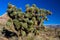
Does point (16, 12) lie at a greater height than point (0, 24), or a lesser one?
lesser

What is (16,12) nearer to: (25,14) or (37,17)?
(25,14)

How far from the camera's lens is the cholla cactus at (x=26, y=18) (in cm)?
3136

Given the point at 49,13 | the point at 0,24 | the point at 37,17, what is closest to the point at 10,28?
the point at 37,17

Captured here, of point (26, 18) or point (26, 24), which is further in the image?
point (26, 18)

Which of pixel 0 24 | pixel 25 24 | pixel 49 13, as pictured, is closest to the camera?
pixel 25 24

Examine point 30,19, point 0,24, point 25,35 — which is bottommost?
point 25,35

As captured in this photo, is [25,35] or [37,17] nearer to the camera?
[25,35]

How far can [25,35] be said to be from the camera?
32.2 meters

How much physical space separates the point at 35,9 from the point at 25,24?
4.15 meters

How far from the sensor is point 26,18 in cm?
3234

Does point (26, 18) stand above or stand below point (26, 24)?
above

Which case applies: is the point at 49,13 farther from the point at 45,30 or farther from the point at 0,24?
the point at 0,24

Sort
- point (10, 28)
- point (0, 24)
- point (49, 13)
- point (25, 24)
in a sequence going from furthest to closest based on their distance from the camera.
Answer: point (0, 24) → point (49, 13) → point (10, 28) → point (25, 24)

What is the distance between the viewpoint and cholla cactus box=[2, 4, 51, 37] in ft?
103
